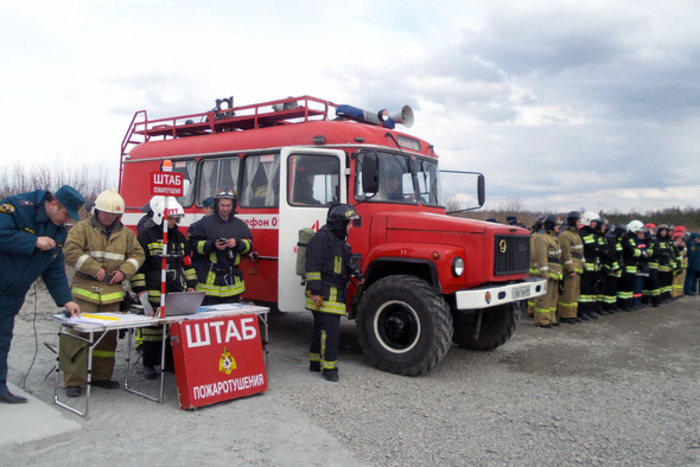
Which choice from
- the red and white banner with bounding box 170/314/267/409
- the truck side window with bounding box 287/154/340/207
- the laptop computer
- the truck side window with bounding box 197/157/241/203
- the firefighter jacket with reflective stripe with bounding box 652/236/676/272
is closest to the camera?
the red and white banner with bounding box 170/314/267/409

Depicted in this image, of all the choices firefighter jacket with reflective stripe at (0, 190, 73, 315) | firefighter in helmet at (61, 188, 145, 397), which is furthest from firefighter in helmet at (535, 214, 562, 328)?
firefighter jacket with reflective stripe at (0, 190, 73, 315)

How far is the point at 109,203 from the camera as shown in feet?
16.4

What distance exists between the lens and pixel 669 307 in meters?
12.4

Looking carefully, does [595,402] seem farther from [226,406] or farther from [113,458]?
[113,458]

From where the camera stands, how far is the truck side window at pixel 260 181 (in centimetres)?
699

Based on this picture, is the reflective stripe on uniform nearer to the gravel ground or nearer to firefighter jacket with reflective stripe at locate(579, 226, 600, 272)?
the gravel ground

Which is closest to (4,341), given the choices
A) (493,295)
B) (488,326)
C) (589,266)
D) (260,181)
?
(260,181)

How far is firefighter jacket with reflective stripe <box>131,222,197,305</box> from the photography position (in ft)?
18.6

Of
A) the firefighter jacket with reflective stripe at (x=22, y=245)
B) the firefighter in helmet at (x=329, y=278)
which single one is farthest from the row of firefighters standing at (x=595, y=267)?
the firefighter jacket with reflective stripe at (x=22, y=245)

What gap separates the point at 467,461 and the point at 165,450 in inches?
84.6

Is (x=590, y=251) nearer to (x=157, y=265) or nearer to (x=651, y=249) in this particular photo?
(x=651, y=249)

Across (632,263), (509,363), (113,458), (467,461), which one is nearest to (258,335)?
(113,458)

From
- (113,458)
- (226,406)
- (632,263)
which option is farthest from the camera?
(632,263)

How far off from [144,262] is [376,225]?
8.55ft
